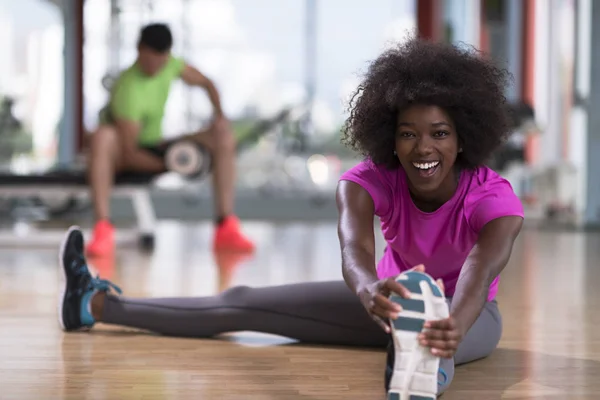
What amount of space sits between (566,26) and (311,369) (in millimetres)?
5522

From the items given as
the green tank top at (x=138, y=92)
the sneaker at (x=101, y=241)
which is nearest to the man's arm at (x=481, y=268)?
the sneaker at (x=101, y=241)

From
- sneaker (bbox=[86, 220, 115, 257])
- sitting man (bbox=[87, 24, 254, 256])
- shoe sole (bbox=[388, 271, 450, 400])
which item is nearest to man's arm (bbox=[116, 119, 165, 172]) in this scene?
sitting man (bbox=[87, 24, 254, 256])

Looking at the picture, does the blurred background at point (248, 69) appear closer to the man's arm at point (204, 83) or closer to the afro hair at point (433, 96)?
the man's arm at point (204, 83)

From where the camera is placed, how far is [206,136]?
4238mm

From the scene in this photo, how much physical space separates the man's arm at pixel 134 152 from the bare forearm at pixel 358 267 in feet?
9.47

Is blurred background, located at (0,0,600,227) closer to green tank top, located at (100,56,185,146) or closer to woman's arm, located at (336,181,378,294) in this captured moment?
green tank top, located at (100,56,185,146)

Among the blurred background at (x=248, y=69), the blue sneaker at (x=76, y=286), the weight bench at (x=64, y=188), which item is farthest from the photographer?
the blurred background at (x=248, y=69)

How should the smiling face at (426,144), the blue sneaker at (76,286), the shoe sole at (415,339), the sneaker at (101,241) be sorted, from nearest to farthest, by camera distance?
the shoe sole at (415,339)
the smiling face at (426,144)
the blue sneaker at (76,286)
the sneaker at (101,241)

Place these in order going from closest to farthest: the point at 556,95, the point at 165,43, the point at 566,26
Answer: the point at 165,43 < the point at 566,26 < the point at 556,95

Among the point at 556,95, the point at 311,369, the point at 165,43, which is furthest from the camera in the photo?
the point at 556,95

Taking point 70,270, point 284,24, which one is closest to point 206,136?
point 70,270

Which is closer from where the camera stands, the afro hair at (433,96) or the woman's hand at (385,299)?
the woman's hand at (385,299)

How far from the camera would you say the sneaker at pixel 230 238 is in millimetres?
4238

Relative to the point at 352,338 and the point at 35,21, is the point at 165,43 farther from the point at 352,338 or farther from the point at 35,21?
the point at 35,21
